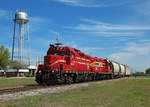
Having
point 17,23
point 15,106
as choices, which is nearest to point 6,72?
point 17,23

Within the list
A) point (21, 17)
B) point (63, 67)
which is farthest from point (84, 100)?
point (21, 17)

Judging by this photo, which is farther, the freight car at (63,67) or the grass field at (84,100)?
the freight car at (63,67)

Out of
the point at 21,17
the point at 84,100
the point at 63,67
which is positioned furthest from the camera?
the point at 21,17

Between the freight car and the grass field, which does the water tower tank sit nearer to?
the freight car

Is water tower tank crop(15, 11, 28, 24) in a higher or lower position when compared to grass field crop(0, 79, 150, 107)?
higher

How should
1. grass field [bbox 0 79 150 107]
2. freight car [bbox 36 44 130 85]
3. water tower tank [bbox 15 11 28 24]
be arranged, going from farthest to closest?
1. water tower tank [bbox 15 11 28 24]
2. freight car [bbox 36 44 130 85]
3. grass field [bbox 0 79 150 107]

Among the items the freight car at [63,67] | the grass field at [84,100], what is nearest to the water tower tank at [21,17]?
the freight car at [63,67]

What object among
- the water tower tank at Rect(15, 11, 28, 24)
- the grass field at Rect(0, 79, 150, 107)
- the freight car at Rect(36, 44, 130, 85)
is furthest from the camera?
the water tower tank at Rect(15, 11, 28, 24)

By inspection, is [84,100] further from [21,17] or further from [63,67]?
[21,17]

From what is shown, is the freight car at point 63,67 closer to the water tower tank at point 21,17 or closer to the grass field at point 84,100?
the grass field at point 84,100

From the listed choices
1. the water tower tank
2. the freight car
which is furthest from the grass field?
the water tower tank

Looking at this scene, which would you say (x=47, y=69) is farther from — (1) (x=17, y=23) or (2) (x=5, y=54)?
(1) (x=17, y=23)

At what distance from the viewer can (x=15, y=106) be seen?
949 centimetres

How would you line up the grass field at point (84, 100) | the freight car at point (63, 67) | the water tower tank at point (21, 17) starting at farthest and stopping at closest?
the water tower tank at point (21, 17) < the freight car at point (63, 67) < the grass field at point (84, 100)
